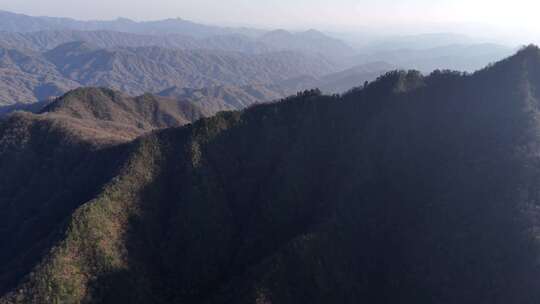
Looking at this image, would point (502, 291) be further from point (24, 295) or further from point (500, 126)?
point (24, 295)

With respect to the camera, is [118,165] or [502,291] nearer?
[502,291]

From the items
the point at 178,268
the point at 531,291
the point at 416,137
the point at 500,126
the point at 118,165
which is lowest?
the point at 178,268

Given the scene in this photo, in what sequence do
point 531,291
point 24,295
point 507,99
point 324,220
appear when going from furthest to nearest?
1. point 507,99
2. point 324,220
3. point 24,295
4. point 531,291

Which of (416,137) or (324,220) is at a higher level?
(416,137)

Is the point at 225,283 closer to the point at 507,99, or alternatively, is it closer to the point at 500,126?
the point at 500,126

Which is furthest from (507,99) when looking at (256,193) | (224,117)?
(224,117)

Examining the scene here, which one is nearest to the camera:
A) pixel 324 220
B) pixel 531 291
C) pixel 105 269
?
pixel 531 291

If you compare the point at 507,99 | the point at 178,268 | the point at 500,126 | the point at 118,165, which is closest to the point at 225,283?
the point at 178,268
